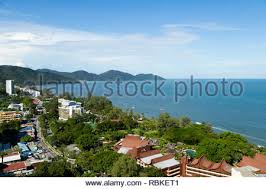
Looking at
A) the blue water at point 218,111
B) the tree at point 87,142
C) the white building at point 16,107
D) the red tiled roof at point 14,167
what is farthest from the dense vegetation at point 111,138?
the blue water at point 218,111

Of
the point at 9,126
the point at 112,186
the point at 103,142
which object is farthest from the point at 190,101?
the point at 112,186

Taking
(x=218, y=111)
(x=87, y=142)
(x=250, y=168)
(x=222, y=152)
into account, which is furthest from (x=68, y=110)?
(x=250, y=168)

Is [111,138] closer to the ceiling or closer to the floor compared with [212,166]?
closer to the floor

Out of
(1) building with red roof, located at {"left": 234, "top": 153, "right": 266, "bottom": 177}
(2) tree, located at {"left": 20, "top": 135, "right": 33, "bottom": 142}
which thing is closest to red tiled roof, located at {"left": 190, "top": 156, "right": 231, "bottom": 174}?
(1) building with red roof, located at {"left": 234, "top": 153, "right": 266, "bottom": 177}

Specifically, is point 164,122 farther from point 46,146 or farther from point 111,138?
point 46,146

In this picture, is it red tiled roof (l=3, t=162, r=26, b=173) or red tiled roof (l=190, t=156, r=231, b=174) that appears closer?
red tiled roof (l=190, t=156, r=231, b=174)

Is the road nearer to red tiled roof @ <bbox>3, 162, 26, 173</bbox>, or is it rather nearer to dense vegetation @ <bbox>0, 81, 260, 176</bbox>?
dense vegetation @ <bbox>0, 81, 260, 176</bbox>

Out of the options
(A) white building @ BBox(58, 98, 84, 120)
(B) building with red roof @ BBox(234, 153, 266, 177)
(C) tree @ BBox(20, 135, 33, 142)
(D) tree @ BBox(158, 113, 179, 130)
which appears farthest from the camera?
(A) white building @ BBox(58, 98, 84, 120)

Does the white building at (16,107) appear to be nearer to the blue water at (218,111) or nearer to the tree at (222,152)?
the blue water at (218,111)

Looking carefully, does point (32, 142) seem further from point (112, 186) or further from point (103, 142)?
point (112, 186)
